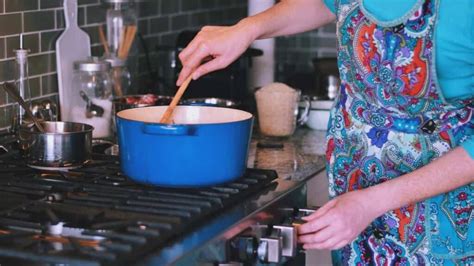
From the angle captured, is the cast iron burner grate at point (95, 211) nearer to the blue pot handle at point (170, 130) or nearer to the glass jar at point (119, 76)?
the blue pot handle at point (170, 130)

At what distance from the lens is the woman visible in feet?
5.90

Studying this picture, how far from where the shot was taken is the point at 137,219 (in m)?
1.62

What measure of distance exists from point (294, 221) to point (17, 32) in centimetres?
93

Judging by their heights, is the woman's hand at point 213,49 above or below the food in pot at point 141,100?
above

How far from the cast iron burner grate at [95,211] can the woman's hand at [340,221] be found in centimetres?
16

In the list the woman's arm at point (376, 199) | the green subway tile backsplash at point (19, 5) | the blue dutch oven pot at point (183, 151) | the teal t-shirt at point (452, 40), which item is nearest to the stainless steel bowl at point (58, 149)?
the blue dutch oven pot at point (183, 151)

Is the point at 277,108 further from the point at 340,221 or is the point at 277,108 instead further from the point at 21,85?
the point at 340,221

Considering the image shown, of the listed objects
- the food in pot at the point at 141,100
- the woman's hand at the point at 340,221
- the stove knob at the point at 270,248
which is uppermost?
the food in pot at the point at 141,100

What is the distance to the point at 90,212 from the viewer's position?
166 centimetres

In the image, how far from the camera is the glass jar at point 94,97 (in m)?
2.53

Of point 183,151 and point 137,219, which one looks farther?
point 183,151

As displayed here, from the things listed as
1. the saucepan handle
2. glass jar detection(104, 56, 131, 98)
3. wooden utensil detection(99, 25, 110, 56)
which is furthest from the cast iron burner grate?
the saucepan handle

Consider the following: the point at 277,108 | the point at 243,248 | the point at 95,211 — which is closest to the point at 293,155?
the point at 277,108

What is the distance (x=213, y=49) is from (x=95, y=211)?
47 centimetres
